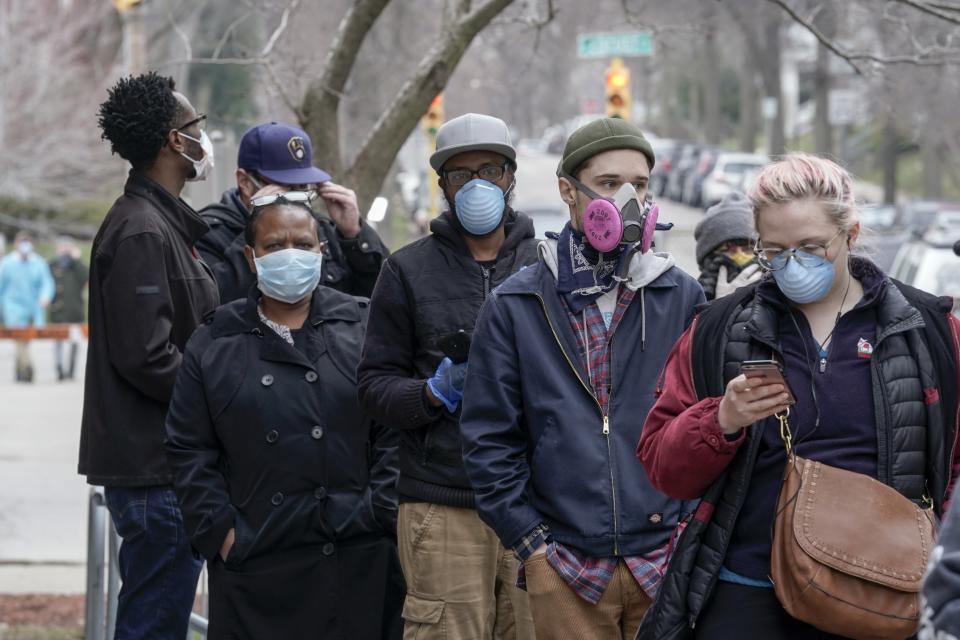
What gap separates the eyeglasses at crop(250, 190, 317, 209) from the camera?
506 cm

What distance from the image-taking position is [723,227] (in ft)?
20.5

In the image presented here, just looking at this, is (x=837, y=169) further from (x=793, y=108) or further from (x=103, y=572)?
(x=793, y=108)

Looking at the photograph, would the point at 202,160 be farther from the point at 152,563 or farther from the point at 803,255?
the point at 803,255

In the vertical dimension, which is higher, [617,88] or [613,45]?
[613,45]

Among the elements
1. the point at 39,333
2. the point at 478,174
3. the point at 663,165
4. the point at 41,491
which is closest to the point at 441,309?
the point at 478,174

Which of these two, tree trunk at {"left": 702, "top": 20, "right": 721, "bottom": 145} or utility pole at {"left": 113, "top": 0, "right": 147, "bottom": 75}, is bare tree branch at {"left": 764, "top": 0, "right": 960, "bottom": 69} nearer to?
utility pole at {"left": 113, "top": 0, "right": 147, "bottom": 75}

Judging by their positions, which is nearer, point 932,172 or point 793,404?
point 793,404

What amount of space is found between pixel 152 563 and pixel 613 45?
985 cm

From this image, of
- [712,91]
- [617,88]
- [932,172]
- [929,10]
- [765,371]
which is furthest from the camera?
[712,91]

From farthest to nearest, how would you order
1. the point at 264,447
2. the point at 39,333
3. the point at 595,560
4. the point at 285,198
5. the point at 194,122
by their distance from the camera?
1. the point at 39,333
2. the point at 194,122
3. the point at 285,198
4. the point at 264,447
5. the point at 595,560

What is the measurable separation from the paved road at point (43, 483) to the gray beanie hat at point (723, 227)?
5.00 metres

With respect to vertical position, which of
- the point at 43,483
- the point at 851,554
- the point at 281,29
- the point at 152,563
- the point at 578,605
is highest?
the point at 281,29

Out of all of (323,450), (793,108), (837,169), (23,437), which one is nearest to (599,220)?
(837,169)

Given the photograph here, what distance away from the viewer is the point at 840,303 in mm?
3518
